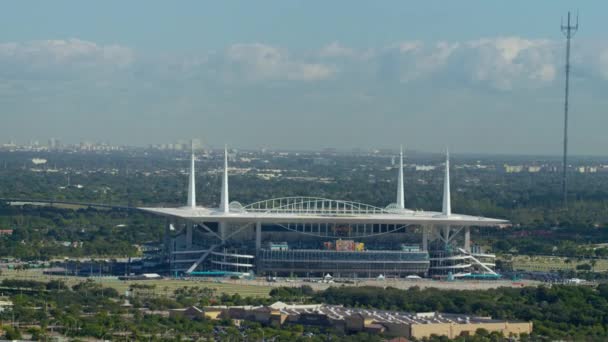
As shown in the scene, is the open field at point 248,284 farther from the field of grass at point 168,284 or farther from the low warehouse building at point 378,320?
the low warehouse building at point 378,320

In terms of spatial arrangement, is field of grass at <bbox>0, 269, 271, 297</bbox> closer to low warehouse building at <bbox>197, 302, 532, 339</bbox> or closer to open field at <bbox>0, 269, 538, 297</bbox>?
open field at <bbox>0, 269, 538, 297</bbox>

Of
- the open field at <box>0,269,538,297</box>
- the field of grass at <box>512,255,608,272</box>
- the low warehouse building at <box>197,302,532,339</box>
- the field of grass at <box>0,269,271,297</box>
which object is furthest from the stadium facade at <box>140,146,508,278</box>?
the low warehouse building at <box>197,302,532,339</box>

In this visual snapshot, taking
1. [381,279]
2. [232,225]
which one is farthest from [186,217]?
[381,279]

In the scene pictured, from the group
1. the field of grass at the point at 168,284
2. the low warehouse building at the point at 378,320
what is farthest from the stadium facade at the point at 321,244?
the low warehouse building at the point at 378,320

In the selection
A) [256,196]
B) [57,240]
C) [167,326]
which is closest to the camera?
[167,326]

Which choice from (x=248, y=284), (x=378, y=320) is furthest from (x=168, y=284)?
(x=378, y=320)

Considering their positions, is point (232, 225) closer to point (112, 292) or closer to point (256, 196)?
point (112, 292)
